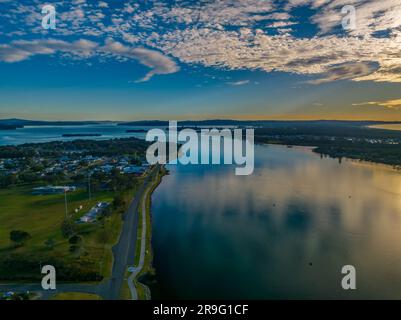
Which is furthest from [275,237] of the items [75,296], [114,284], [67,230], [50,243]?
[50,243]

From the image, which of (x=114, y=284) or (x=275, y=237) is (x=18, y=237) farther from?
(x=275, y=237)

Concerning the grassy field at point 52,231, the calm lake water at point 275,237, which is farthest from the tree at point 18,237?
the calm lake water at point 275,237

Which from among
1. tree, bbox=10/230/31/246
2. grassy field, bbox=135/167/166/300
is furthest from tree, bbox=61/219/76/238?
grassy field, bbox=135/167/166/300

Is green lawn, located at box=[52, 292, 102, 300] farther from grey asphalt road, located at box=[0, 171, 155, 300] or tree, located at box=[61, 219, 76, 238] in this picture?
tree, located at box=[61, 219, 76, 238]

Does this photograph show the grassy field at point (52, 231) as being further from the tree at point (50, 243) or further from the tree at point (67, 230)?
the tree at point (67, 230)

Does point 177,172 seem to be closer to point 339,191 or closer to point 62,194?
point 62,194
